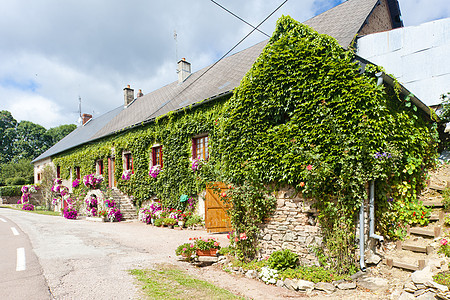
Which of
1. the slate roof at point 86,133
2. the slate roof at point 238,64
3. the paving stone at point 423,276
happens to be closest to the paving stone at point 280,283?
the paving stone at point 423,276

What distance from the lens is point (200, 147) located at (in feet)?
38.0

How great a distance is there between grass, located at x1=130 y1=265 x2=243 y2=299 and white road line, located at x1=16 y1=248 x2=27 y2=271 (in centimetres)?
220

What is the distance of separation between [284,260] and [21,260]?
5.68 meters

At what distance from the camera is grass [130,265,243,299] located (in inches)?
176

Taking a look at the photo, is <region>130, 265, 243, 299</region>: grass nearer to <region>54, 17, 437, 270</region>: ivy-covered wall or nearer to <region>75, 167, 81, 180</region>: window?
<region>54, 17, 437, 270</region>: ivy-covered wall

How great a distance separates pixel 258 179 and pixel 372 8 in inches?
326

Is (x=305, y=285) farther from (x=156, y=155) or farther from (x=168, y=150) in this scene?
(x=156, y=155)

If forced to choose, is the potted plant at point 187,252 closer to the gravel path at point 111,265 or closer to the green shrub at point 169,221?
the gravel path at point 111,265

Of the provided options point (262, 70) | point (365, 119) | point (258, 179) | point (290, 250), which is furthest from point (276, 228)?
point (262, 70)

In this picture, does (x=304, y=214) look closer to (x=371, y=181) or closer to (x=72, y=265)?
(x=371, y=181)

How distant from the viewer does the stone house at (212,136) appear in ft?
19.0

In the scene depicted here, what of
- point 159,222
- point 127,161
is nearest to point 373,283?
point 159,222

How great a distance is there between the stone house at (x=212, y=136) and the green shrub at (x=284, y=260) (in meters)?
0.18

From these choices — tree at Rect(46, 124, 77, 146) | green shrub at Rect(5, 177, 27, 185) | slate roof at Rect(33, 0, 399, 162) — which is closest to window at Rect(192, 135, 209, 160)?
slate roof at Rect(33, 0, 399, 162)
